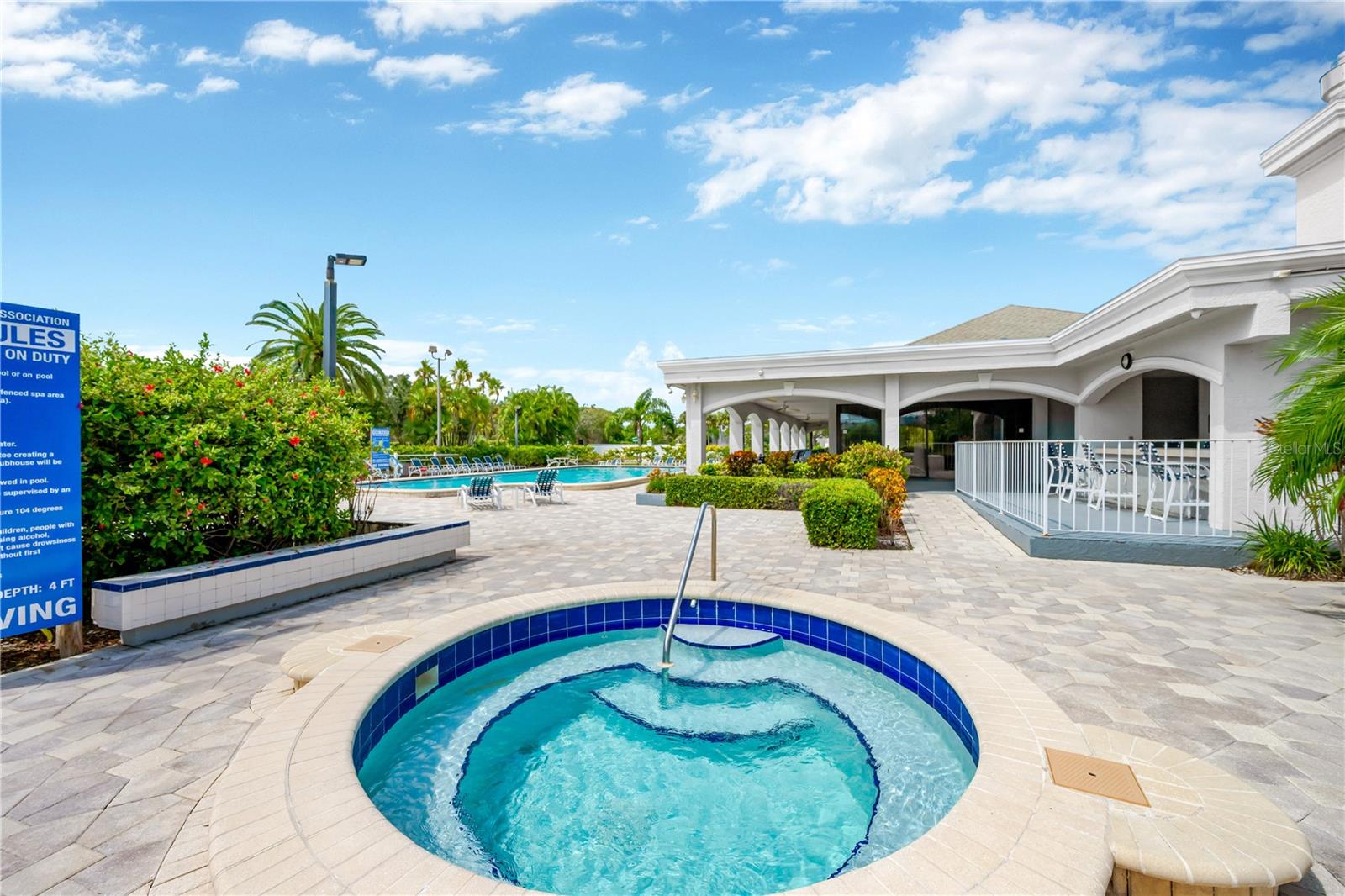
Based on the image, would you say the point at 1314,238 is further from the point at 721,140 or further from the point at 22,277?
the point at 22,277

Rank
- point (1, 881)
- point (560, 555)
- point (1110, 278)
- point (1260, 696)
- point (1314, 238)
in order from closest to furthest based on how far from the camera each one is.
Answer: point (1, 881) < point (1260, 696) < point (560, 555) < point (1314, 238) < point (1110, 278)

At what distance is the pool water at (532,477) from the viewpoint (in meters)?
22.9

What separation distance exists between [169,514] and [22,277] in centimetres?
267

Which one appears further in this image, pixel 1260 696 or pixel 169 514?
pixel 169 514

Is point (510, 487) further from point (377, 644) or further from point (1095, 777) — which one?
point (1095, 777)

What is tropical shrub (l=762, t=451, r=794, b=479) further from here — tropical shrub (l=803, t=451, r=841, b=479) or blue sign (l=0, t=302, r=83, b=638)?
blue sign (l=0, t=302, r=83, b=638)

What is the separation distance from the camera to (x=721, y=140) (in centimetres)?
1198

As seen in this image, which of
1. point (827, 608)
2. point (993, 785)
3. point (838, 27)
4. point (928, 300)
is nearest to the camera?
Result: point (993, 785)

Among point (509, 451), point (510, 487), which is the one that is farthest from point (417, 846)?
point (509, 451)

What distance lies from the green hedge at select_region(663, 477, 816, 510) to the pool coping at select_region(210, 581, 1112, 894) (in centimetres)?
964

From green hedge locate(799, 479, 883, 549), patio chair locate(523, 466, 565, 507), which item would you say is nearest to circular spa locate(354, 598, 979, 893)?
green hedge locate(799, 479, 883, 549)

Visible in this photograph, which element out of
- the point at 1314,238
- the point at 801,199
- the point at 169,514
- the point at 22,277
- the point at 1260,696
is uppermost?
the point at 801,199

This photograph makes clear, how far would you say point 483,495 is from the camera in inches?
548

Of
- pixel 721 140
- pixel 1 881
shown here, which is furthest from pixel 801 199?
pixel 1 881
